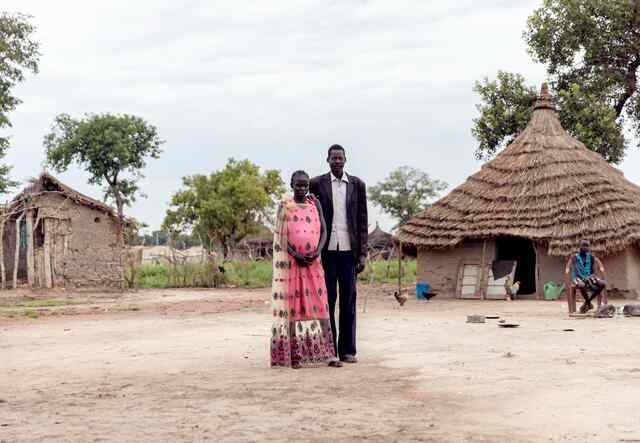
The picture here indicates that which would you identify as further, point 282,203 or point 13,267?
point 13,267

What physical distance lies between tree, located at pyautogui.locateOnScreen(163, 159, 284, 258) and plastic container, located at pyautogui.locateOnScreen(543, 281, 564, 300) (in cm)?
2953

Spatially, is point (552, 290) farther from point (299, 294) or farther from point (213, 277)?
point (299, 294)

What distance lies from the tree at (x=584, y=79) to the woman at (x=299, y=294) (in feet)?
59.3

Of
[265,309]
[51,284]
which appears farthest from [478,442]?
[51,284]

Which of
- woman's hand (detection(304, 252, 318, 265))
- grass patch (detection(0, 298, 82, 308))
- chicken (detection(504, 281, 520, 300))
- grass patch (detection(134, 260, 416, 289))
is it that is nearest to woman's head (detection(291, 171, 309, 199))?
woman's hand (detection(304, 252, 318, 265))

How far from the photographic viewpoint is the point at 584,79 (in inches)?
977

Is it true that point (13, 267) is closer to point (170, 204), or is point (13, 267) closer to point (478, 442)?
point (478, 442)

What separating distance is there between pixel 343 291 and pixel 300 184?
98 cm

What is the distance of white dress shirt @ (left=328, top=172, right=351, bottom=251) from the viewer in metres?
7.29

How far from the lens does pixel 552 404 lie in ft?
16.5

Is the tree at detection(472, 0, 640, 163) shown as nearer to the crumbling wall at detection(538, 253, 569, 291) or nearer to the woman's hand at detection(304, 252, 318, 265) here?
the crumbling wall at detection(538, 253, 569, 291)

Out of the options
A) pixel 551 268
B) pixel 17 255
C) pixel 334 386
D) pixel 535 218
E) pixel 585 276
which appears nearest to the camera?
pixel 334 386

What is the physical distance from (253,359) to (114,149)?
130ft

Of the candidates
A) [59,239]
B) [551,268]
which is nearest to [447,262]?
[551,268]
